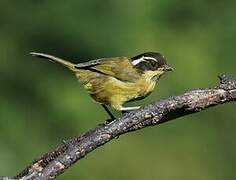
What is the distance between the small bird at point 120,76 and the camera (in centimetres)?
545

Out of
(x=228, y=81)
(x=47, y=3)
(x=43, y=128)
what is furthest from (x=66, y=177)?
(x=228, y=81)

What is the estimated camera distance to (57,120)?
7574 mm

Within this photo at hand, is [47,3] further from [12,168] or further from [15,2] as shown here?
[12,168]

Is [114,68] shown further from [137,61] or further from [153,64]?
[153,64]

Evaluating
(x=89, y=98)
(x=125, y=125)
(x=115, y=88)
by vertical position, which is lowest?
(x=89, y=98)

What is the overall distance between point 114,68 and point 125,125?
2066 millimetres

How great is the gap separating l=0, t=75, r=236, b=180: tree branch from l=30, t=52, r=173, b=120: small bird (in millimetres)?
1581

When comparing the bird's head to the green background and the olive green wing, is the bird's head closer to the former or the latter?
the olive green wing

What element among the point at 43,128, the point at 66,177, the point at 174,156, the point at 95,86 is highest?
the point at 95,86

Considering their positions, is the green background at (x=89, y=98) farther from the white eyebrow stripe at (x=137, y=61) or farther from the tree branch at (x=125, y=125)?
the tree branch at (x=125, y=125)

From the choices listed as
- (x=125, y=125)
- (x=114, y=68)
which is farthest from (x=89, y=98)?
(x=125, y=125)

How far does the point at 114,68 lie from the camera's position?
5.63 m

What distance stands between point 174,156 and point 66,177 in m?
1.12

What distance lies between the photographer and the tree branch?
3395mm
